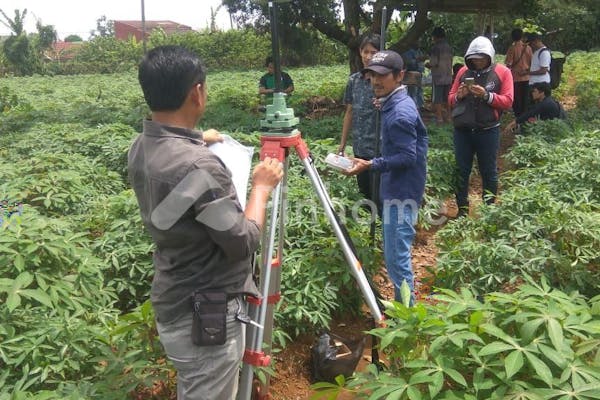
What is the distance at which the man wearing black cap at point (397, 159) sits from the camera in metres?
2.77

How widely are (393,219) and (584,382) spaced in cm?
149

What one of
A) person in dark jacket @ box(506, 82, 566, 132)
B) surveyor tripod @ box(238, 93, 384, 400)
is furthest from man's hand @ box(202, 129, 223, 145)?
person in dark jacket @ box(506, 82, 566, 132)

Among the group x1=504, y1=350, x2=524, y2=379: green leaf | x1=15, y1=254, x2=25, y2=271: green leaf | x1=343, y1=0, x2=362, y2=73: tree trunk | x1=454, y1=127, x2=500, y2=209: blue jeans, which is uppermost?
x1=343, y1=0, x2=362, y2=73: tree trunk

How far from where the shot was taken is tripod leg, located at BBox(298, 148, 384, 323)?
2171mm

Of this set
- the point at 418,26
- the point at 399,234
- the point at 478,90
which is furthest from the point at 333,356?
the point at 418,26

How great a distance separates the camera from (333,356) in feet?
8.91

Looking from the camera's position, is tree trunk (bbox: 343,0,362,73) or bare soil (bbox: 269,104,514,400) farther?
tree trunk (bbox: 343,0,362,73)

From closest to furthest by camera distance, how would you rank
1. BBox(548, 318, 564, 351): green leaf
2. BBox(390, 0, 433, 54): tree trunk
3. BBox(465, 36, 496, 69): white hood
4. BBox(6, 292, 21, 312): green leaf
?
BBox(548, 318, 564, 351): green leaf, BBox(6, 292, 21, 312): green leaf, BBox(465, 36, 496, 69): white hood, BBox(390, 0, 433, 54): tree trunk

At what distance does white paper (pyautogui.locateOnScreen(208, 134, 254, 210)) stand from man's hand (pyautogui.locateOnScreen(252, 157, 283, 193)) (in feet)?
0.13

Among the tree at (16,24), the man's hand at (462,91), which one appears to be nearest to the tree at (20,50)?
the tree at (16,24)

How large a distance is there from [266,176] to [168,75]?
45 centimetres

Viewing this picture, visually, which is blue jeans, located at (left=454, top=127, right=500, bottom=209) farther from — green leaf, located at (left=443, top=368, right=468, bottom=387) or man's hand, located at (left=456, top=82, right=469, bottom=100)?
green leaf, located at (left=443, top=368, right=468, bottom=387)

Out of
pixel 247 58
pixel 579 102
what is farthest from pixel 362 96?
pixel 247 58

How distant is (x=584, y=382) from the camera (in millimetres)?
1499
